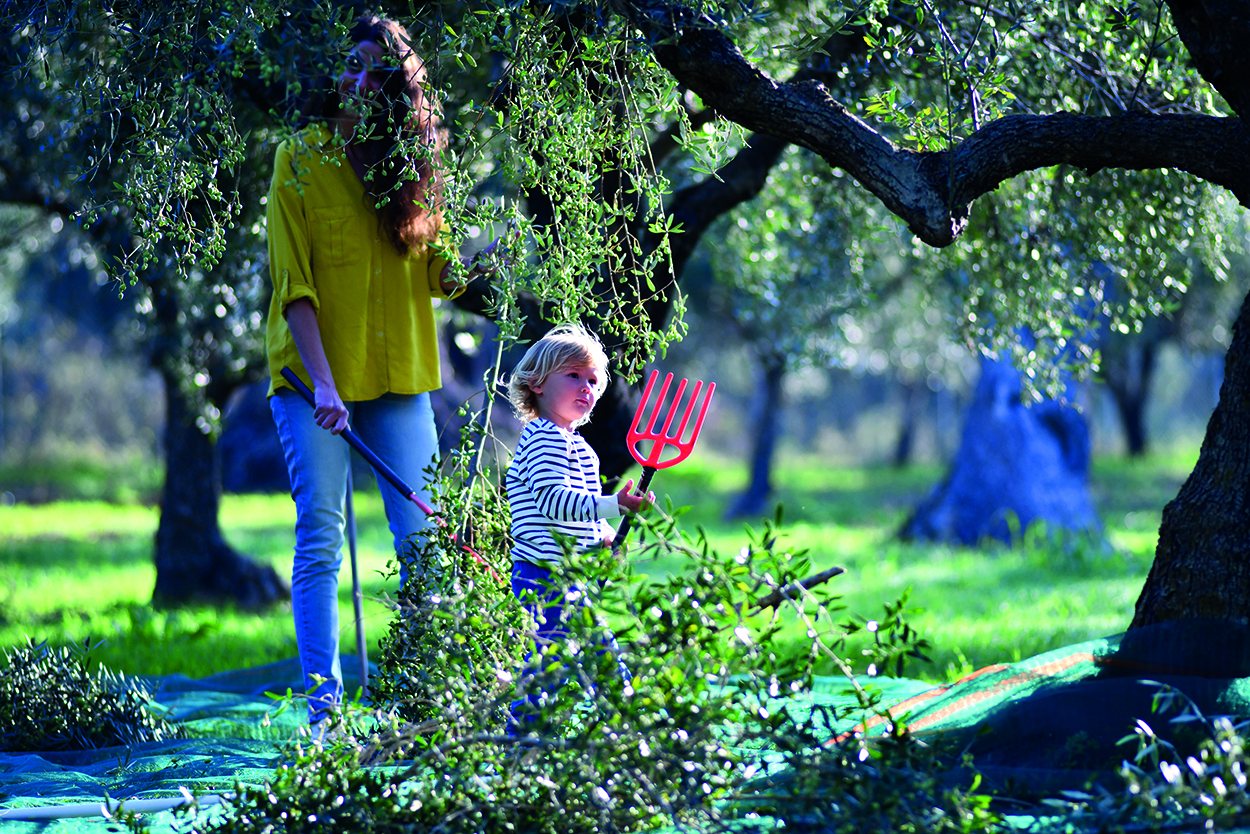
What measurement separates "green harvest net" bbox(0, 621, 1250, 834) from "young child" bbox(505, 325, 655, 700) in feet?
2.50

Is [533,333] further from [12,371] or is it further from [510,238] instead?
[12,371]

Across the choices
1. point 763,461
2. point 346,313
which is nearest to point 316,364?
point 346,313

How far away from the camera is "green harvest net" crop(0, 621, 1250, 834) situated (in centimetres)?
262

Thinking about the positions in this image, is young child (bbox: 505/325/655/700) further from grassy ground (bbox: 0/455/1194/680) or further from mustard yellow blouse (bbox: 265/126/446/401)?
grassy ground (bbox: 0/455/1194/680)

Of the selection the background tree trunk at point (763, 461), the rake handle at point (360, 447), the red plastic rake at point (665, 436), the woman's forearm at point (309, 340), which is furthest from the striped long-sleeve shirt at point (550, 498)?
the background tree trunk at point (763, 461)

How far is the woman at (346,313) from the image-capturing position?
329 centimetres

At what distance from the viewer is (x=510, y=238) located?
3.16m

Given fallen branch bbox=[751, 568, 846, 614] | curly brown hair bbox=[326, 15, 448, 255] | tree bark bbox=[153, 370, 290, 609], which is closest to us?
fallen branch bbox=[751, 568, 846, 614]

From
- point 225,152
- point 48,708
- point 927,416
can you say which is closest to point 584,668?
point 225,152

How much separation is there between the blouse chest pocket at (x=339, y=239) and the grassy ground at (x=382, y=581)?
1.02 m

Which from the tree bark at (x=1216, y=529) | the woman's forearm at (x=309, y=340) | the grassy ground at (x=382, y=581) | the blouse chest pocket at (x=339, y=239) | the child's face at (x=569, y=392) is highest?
the blouse chest pocket at (x=339, y=239)

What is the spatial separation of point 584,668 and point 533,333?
1.95 meters

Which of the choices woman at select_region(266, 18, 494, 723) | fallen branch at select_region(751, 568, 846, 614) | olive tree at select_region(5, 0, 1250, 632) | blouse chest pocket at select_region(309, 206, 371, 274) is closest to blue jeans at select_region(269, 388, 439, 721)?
woman at select_region(266, 18, 494, 723)

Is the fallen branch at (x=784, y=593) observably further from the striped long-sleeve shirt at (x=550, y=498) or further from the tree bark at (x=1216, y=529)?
the tree bark at (x=1216, y=529)
